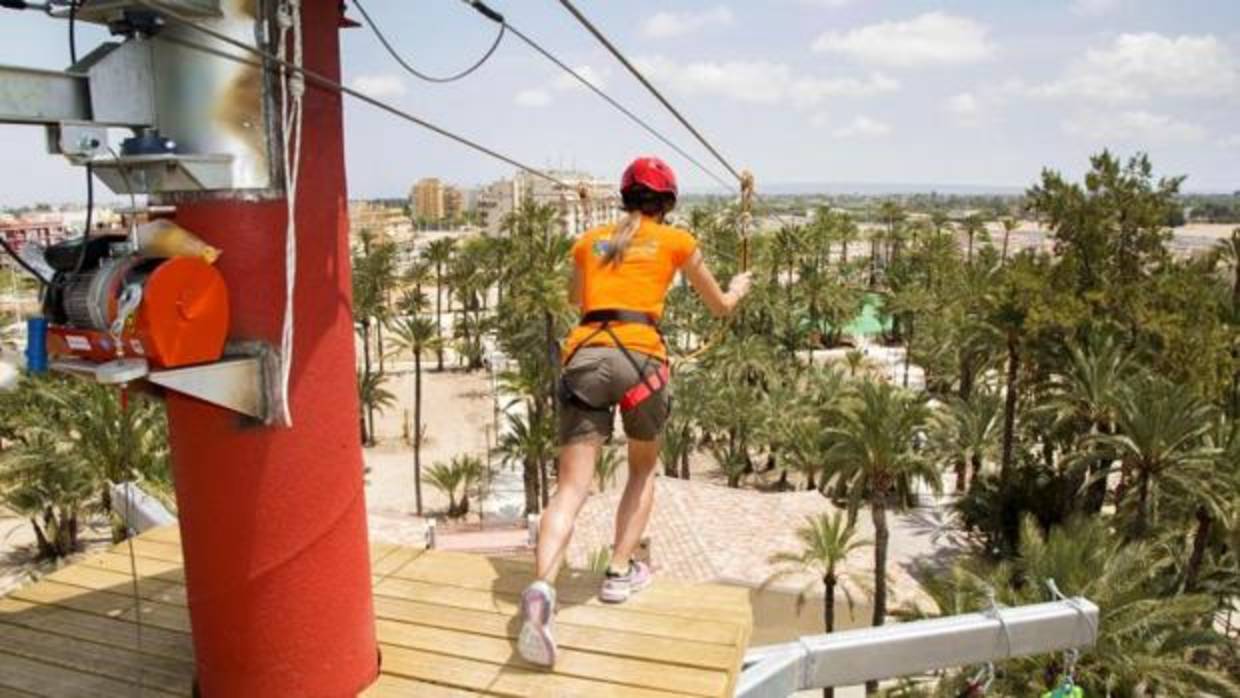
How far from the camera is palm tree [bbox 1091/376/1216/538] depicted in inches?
712

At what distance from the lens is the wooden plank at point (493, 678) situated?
3.30 m

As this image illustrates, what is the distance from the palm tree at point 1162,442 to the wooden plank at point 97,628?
767 inches

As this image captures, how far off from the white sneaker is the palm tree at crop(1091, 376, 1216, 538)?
18.5m

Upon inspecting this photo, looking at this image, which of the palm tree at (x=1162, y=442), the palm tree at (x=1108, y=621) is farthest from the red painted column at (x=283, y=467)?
the palm tree at (x=1162, y=442)

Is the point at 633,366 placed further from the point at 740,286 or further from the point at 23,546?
the point at 23,546

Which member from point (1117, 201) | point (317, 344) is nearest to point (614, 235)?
point (317, 344)

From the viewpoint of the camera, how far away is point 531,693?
330cm

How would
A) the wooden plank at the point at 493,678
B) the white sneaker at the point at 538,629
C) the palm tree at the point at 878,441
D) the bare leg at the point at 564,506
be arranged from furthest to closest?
the palm tree at the point at 878,441
the bare leg at the point at 564,506
the white sneaker at the point at 538,629
the wooden plank at the point at 493,678

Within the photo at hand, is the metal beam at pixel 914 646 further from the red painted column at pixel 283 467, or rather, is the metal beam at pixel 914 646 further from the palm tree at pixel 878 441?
the palm tree at pixel 878 441

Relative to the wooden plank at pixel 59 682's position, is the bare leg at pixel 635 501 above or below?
above

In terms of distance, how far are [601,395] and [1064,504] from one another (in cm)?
2630

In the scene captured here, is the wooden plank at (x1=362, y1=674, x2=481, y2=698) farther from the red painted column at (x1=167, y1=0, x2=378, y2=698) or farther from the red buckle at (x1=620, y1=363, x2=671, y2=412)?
the red buckle at (x1=620, y1=363, x2=671, y2=412)

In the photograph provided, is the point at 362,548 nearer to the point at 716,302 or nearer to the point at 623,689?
the point at 623,689

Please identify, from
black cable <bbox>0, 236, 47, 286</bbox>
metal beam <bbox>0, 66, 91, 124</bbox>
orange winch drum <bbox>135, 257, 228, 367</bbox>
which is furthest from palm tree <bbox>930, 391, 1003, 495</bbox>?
metal beam <bbox>0, 66, 91, 124</bbox>
